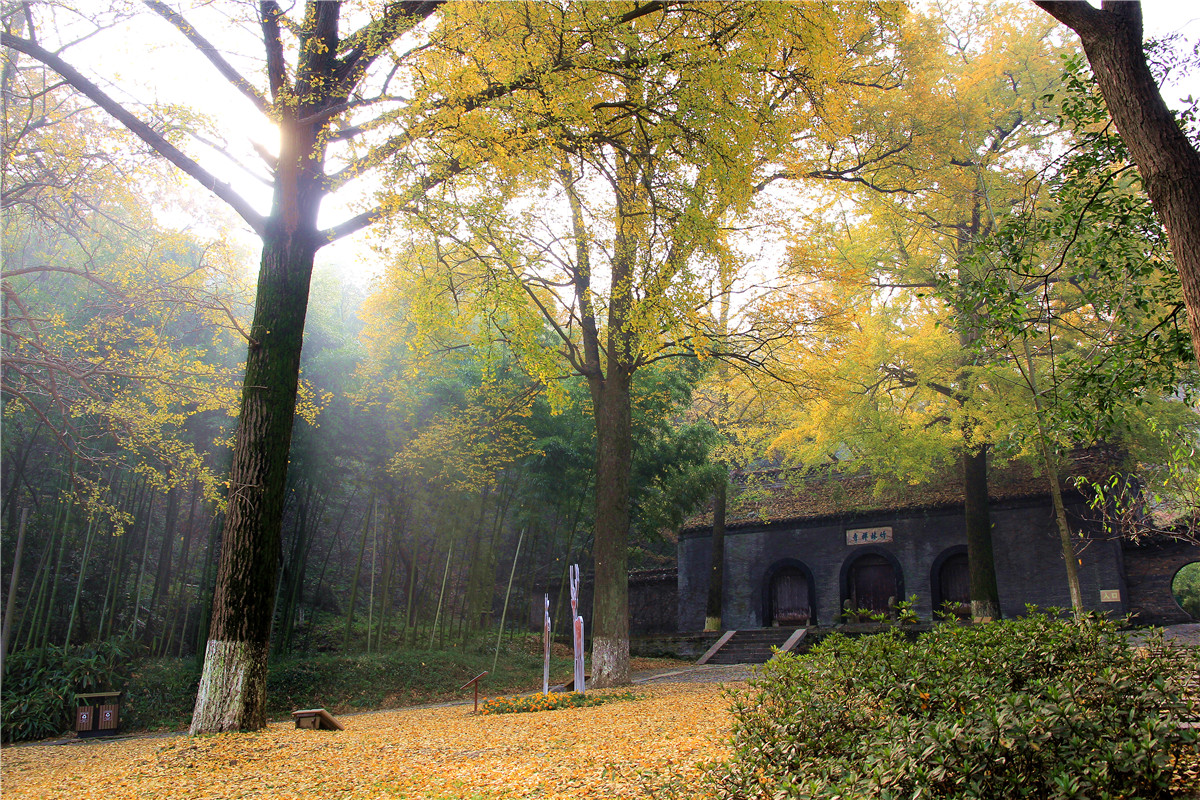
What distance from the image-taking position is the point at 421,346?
9.52 metres

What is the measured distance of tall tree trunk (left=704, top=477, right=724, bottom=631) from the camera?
18.0m

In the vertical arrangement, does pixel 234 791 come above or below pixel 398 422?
below

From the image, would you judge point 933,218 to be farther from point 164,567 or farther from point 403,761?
point 164,567

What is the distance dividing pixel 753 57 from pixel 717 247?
2.01 metres

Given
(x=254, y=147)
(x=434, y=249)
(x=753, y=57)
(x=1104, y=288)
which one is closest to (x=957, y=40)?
(x=753, y=57)

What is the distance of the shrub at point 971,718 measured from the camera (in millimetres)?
2494

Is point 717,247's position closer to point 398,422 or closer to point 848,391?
point 848,391

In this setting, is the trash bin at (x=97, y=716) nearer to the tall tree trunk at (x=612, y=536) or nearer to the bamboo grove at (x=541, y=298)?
the bamboo grove at (x=541, y=298)

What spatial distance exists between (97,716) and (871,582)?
16031mm

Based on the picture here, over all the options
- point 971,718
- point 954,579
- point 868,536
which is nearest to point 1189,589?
point 954,579

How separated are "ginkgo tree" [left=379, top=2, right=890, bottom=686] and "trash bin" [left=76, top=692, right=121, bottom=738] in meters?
6.15

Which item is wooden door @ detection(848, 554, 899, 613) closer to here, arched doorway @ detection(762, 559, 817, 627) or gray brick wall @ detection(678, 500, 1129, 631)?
gray brick wall @ detection(678, 500, 1129, 631)

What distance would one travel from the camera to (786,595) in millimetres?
18891

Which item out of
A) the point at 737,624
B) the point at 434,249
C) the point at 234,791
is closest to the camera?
the point at 234,791
